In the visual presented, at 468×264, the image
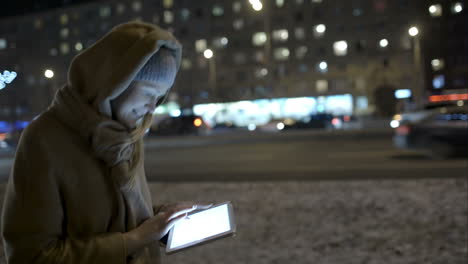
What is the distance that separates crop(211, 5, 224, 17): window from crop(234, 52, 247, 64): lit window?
548cm

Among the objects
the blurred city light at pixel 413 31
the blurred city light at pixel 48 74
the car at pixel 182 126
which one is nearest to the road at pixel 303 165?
the blurred city light at pixel 48 74

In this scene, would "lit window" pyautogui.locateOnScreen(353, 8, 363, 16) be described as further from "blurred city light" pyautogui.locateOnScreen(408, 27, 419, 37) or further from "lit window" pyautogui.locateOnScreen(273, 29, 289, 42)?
"lit window" pyautogui.locateOnScreen(273, 29, 289, 42)

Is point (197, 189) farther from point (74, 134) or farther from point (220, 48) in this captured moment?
point (220, 48)

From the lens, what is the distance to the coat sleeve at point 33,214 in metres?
1.13

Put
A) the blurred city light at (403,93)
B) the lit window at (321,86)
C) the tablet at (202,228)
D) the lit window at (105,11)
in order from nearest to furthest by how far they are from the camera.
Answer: the tablet at (202,228) < the blurred city light at (403,93) < the lit window at (321,86) < the lit window at (105,11)

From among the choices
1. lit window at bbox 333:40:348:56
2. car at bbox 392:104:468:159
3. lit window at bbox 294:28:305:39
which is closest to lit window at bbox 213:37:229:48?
lit window at bbox 294:28:305:39

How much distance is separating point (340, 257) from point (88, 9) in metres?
53.1

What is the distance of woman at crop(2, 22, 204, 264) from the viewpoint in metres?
Result: 1.14

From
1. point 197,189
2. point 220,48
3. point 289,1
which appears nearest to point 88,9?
point 220,48

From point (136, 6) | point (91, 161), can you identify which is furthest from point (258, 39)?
point (91, 161)

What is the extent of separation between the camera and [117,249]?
122cm

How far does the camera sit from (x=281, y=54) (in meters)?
51.2

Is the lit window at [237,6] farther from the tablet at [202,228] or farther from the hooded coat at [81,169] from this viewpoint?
the hooded coat at [81,169]

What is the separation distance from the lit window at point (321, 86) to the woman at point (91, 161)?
49.8 meters
